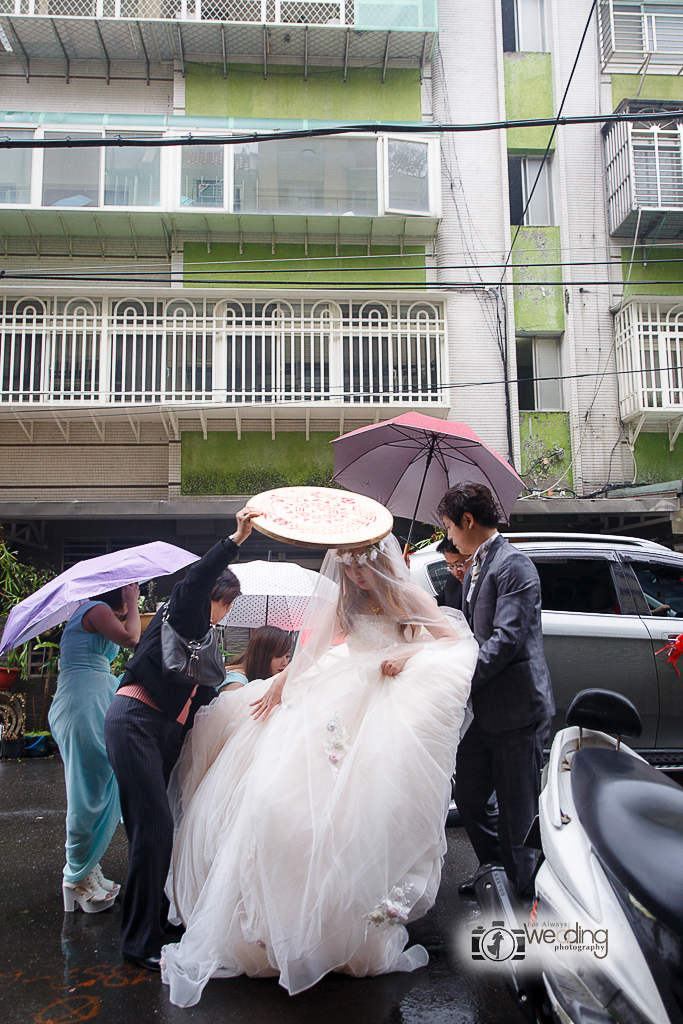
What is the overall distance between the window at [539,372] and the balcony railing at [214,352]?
1.78 meters

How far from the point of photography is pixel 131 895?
10.7 ft

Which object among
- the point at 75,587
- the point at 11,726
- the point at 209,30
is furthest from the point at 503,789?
the point at 209,30

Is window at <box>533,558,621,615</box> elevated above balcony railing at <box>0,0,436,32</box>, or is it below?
below

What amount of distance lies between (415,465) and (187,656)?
108 inches

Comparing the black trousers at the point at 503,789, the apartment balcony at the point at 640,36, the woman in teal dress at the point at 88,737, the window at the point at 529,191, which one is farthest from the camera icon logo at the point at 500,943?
the apartment balcony at the point at 640,36

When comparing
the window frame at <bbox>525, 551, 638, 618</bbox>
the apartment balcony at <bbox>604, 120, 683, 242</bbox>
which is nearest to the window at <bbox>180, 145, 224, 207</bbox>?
the apartment balcony at <bbox>604, 120, 683, 242</bbox>

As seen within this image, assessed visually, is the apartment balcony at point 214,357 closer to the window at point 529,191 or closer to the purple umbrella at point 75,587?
the window at point 529,191

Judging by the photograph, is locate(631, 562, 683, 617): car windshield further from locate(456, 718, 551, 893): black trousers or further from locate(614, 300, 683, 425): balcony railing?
locate(614, 300, 683, 425): balcony railing

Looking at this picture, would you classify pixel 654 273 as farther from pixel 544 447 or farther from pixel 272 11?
pixel 272 11

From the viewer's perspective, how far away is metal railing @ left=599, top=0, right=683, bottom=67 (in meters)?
12.5

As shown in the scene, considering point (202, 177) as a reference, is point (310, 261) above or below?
below

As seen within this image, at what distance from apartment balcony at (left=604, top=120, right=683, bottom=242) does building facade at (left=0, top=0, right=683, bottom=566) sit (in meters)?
0.05

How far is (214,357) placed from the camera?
1138cm

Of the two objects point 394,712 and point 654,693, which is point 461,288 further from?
point 394,712
